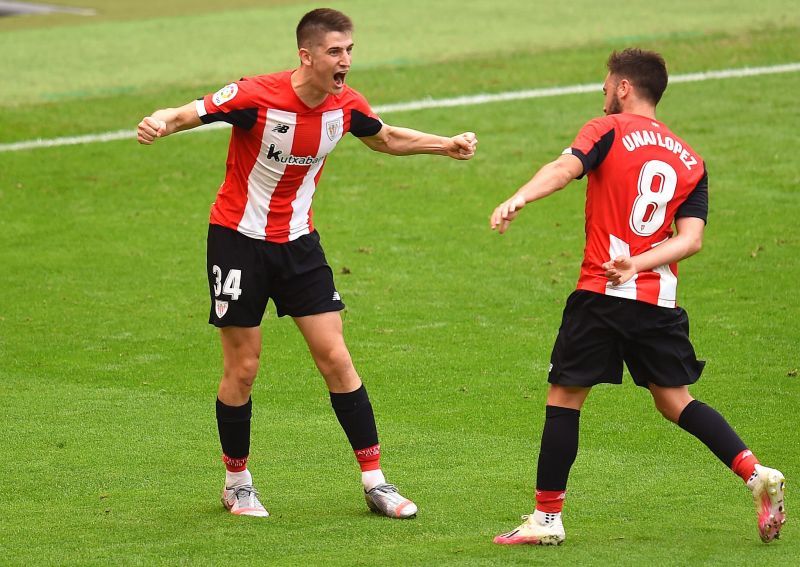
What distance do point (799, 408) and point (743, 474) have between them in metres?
2.37

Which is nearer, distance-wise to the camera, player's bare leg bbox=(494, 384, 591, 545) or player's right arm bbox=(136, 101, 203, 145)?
player's bare leg bbox=(494, 384, 591, 545)

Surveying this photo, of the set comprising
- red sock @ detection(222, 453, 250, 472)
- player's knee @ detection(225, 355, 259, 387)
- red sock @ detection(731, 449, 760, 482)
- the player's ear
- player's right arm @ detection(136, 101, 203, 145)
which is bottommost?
red sock @ detection(222, 453, 250, 472)

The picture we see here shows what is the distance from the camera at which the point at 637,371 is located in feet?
19.3

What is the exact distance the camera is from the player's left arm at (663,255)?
5.46 m

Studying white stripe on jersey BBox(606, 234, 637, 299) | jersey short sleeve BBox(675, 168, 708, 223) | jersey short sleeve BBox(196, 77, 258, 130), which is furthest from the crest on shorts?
jersey short sleeve BBox(675, 168, 708, 223)

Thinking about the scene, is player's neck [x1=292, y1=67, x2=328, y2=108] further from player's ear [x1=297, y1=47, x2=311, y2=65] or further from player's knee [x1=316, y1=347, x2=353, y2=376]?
player's knee [x1=316, y1=347, x2=353, y2=376]

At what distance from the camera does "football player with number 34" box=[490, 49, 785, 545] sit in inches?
222

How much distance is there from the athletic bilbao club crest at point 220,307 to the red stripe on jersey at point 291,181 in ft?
1.20

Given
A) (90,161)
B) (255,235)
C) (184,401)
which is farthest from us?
(90,161)

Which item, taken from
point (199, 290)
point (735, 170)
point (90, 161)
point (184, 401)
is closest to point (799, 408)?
point (184, 401)

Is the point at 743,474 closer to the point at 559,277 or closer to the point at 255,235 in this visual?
the point at 255,235

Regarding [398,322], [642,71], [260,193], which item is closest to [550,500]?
[642,71]

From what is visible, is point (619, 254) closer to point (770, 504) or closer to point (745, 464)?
point (745, 464)

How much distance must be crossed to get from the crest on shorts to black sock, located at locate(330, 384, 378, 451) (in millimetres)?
1467
